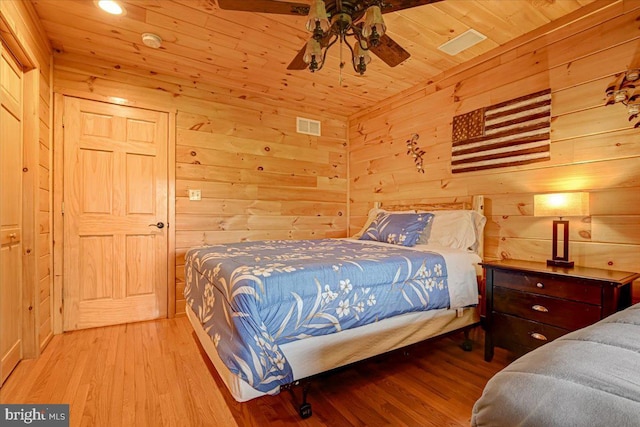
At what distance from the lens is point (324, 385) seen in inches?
76.0

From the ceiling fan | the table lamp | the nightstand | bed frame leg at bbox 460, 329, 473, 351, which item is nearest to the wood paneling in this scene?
the ceiling fan

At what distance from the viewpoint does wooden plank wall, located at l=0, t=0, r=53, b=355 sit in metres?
2.10

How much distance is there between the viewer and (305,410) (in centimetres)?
163

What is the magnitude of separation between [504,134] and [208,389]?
298 centimetres

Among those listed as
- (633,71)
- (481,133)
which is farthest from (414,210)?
(633,71)

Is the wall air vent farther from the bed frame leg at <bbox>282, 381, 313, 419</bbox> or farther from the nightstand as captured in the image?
the bed frame leg at <bbox>282, 381, 313, 419</bbox>

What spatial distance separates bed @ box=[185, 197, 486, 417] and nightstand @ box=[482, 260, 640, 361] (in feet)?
0.77

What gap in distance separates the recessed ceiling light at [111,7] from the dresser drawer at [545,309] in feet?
10.9

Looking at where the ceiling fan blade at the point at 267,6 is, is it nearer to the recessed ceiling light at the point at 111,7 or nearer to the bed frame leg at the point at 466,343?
the recessed ceiling light at the point at 111,7

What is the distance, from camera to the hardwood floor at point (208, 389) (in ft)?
5.31

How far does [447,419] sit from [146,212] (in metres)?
3.03

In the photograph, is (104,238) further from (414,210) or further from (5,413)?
(414,210)

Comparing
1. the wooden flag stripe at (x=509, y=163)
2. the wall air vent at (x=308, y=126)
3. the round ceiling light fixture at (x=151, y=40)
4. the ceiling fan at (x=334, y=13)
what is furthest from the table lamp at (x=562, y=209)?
the round ceiling light fixture at (x=151, y=40)

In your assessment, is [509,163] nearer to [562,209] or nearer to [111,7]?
[562,209]
